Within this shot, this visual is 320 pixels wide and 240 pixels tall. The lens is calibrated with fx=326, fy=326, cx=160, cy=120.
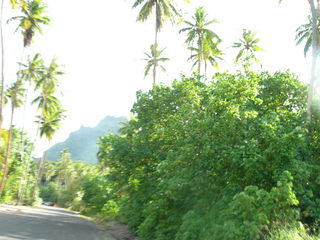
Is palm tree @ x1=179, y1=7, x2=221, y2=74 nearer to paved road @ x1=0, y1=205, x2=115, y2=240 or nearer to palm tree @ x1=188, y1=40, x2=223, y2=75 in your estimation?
palm tree @ x1=188, y1=40, x2=223, y2=75

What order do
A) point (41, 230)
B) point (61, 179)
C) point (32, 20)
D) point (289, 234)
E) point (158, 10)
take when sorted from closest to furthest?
point (289, 234) < point (41, 230) < point (158, 10) < point (32, 20) < point (61, 179)

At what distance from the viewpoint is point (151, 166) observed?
16.5 m

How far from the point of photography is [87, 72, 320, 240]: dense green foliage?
839 cm

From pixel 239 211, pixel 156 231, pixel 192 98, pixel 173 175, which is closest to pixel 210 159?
pixel 173 175

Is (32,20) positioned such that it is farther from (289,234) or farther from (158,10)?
(289,234)

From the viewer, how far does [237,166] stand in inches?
399

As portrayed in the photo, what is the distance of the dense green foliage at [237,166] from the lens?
8391 mm

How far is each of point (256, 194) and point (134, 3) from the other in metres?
21.0

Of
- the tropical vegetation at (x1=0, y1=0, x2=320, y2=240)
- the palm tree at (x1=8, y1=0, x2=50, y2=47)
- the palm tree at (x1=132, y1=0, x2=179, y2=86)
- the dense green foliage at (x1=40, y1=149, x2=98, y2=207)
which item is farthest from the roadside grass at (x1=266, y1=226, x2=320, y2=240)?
the dense green foliage at (x1=40, y1=149, x2=98, y2=207)

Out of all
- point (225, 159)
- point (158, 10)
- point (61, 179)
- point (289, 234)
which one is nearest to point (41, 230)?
point (225, 159)

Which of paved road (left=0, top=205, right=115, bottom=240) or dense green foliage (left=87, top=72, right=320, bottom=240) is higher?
dense green foliage (left=87, top=72, right=320, bottom=240)

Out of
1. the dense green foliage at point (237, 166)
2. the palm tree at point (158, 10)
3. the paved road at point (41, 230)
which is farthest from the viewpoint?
the palm tree at point (158, 10)

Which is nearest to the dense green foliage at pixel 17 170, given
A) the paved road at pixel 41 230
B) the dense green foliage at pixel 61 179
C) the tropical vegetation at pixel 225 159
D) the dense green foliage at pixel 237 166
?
the paved road at pixel 41 230

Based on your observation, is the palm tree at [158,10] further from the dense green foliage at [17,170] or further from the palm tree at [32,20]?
the dense green foliage at [17,170]
